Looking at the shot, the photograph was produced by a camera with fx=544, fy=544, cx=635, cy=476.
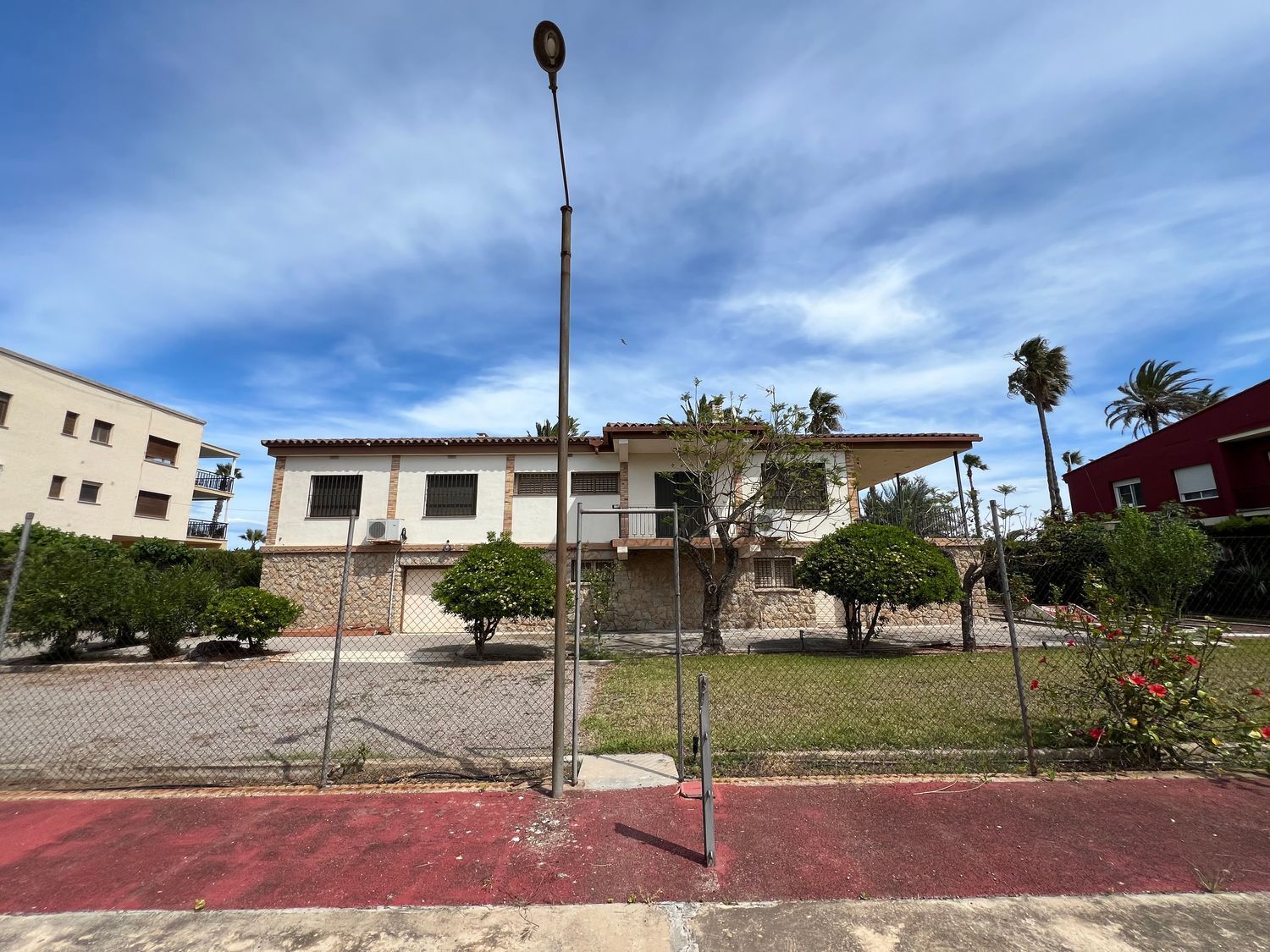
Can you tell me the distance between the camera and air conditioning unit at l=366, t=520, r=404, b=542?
1599cm

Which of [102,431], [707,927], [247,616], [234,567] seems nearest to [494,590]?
[247,616]

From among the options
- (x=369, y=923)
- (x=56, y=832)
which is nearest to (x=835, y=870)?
(x=369, y=923)

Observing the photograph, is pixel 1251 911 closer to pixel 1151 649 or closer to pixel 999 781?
pixel 999 781

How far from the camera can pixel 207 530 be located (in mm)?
32156

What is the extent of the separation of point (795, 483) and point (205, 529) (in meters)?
35.0

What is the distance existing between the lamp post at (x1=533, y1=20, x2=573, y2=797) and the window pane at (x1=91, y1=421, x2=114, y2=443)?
29564mm

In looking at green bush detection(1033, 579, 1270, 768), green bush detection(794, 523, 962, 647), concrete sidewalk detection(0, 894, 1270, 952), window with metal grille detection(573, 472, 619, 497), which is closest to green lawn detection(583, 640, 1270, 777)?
green bush detection(1033, 579, 1270, 768)

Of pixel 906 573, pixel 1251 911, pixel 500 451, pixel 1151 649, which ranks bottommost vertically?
pixel 1251 911

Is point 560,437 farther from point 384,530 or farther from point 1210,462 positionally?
point 1210,462

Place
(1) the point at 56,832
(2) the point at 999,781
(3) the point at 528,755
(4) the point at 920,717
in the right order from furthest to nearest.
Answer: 1. (4) the point at 920,717
2. (3) the point at 528,755
3. (2) the point at 999,781
4. (1) the point at 56,832

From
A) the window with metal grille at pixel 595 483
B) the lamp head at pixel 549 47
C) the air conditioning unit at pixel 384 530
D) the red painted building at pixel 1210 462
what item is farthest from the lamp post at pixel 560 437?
the red painted building at pixel 1210 462

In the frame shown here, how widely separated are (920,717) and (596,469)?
12.5m

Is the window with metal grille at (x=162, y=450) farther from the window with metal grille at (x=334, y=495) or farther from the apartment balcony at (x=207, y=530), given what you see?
the window with metal grille at (x=334, y=495)

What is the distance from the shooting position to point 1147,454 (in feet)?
73.6
